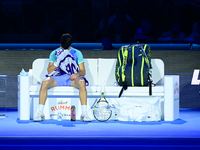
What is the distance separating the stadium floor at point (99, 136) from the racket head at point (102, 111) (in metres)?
0.23

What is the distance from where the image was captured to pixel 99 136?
3586 mm

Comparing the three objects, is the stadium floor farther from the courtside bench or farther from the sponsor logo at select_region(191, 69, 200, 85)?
the sponsor logo at select_region(191, 69, 200, 85)

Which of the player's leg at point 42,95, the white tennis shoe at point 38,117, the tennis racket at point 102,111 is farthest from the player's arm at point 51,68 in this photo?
the tennis racket at point 102,111

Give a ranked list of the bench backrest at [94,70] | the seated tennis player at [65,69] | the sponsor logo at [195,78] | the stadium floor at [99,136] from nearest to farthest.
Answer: the stadium floor at [99,136] < the seated tennis player at [65,69] < the bench backrest at [94,70] < the sponsor logo at [195,78]

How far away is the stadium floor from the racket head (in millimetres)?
234

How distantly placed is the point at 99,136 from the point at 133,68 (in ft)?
4.68

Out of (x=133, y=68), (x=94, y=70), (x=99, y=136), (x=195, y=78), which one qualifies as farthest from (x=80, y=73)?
(x=195, y=78)

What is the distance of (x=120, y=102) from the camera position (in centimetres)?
466

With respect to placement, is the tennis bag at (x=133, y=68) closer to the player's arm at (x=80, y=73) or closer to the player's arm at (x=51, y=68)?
the player's arm at (x=80, y=73)

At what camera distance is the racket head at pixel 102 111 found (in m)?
4.61
